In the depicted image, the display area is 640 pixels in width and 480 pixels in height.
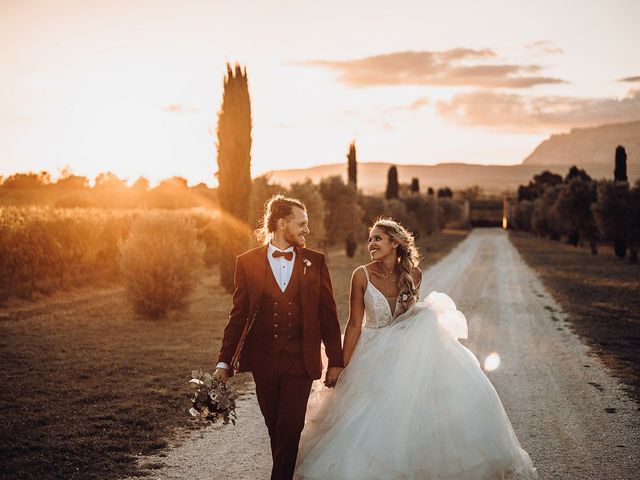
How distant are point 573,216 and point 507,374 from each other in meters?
37.8

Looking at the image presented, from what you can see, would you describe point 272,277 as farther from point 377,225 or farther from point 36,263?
point 36,263

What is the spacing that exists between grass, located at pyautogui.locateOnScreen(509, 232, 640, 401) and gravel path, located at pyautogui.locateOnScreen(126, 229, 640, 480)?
38 centimetres

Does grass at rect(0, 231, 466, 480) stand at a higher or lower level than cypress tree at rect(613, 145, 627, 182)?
lower

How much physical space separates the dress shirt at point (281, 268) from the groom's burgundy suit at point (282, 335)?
1.4 inches

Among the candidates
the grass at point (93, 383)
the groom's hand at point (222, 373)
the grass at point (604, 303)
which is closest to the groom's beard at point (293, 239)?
the groom's hand at point (222, 373)

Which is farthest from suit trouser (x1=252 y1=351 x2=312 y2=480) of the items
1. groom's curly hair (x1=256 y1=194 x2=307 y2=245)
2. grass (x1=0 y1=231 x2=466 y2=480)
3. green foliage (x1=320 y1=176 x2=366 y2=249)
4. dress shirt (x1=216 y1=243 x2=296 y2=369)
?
green foliage (x1=320 y1=176 x2=366 y2=249)

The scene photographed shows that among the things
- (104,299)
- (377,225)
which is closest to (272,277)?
(377,225)

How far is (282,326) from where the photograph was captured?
4836 mm

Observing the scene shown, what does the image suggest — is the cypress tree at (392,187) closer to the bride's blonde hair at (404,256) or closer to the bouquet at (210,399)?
the bride's blonde hair at (404,256)

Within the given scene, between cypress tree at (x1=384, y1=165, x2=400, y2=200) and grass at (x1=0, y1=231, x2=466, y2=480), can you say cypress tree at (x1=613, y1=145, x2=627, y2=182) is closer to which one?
cypress tree at (x1=384, y1=165, x2=400, y2=200)

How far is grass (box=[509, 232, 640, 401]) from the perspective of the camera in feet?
37.3

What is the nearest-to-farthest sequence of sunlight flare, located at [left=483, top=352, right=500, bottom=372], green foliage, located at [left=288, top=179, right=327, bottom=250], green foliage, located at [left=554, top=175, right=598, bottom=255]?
1. sunlight flare, located at [left=483, top=352, right=500, bottom=372]
2. green foliage, located at [left=288, top=179, right=327, bottom=250]
3. green foliage, located at [left=554, top=175, right=598, bottom=255]

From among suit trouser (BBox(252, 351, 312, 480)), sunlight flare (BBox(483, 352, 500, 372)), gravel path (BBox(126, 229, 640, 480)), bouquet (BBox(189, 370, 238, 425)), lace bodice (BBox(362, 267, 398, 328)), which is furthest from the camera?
sunlight flare (BBox(483, 352, 500, 372))

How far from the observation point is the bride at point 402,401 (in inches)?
195
